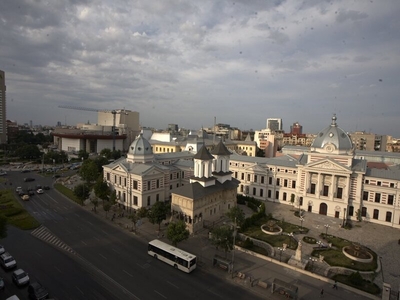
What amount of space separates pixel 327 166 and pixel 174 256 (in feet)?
117

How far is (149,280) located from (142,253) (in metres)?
6.30

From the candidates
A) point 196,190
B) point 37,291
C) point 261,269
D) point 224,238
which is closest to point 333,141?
point 196,190

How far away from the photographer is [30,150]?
111 m

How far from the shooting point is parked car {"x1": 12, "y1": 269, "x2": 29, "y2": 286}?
83.8 ft

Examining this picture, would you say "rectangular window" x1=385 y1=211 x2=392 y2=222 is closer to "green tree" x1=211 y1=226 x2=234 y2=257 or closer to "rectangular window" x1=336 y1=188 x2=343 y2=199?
"rectangular window" x1=336 y1=188 x2=343 y2=199

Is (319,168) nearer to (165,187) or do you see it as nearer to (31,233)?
(165,187)

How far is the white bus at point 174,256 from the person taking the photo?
29266 millimetres

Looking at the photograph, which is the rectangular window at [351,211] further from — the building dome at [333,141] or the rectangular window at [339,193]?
the building dome at [333,141]

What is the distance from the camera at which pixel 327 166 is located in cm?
5000

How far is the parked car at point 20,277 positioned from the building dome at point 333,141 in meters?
50.9

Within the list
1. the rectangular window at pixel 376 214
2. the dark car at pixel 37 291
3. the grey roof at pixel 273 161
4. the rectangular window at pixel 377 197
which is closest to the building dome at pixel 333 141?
the grey roof at pixel 273 161

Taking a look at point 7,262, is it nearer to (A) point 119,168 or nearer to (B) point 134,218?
(B) point 134,218

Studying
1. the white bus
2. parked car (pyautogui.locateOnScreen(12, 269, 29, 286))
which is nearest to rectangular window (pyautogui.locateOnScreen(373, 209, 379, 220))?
the white bus

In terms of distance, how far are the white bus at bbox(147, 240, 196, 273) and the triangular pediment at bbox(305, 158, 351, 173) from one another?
3286 centimetres
